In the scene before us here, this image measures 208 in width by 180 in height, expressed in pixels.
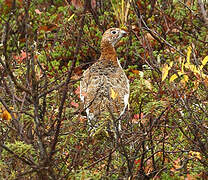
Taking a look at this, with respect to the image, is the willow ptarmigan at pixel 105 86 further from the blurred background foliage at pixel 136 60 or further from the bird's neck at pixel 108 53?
the blurred background foliage at pixel 136 60

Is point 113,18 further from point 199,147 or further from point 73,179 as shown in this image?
point 73,179

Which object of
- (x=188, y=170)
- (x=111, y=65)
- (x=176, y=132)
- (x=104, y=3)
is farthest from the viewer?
(x=104, y=3)

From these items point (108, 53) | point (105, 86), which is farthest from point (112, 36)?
point (105, 86)

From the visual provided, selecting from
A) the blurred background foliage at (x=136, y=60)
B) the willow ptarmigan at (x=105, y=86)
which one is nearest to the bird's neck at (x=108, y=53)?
the willow ptarmigan at (x=105, y=86)

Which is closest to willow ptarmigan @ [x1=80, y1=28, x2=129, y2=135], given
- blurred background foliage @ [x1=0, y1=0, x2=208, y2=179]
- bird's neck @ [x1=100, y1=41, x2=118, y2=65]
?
bird's neck @ [x1=100, y1=41, x2=118, y2=65]

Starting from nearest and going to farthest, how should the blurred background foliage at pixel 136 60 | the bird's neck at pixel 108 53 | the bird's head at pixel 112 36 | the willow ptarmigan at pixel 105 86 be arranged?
the blurred background foliage at pixel 136 60 → the willow ptarmigan at pixel 105 86 → the bird's neck at pixel 108 53 → the bird's head at pixel 112 36

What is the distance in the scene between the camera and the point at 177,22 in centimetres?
650

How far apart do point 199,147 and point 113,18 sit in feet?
11.8

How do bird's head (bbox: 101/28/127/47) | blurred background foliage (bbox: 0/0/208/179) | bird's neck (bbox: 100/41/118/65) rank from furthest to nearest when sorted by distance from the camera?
bird's head (bbox: 101/28/127/47) → bird's neck (bbox: 100/41/118/65) → blurred background foliage (bbox: 0/0/208/179)

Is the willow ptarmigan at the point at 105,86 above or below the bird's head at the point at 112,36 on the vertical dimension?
below

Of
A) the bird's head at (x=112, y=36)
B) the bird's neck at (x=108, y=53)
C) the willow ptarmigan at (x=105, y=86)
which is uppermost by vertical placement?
the bird's head at (x=112, y=36)

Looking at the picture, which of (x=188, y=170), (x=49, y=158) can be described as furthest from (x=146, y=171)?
(x=49, y=158)

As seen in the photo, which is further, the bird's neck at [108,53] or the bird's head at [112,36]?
the bird's head at [112,36]

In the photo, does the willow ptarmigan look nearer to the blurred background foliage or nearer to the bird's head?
the bird's head
